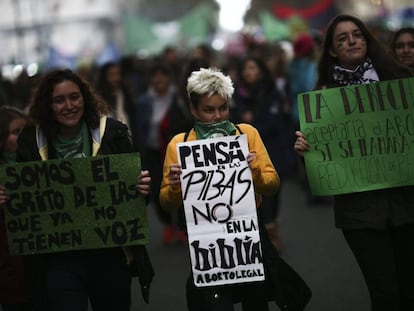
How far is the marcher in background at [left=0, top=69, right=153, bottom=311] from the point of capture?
5031mm

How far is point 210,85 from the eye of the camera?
16.2ft

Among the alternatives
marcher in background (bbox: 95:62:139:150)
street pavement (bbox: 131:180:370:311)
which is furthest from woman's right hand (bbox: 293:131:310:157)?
marcher in background (bbox: 95:62:139:150)

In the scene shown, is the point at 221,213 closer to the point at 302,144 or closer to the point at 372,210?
the point at 302,144

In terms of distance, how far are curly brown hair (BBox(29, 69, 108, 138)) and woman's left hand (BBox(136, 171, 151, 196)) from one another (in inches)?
16.9

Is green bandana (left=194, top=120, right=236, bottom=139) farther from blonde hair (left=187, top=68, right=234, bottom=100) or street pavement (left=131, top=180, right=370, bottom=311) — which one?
street pavement (left=131, top=180, right=370, bottom=311)

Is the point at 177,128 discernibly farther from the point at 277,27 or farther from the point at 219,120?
the point at 277,27

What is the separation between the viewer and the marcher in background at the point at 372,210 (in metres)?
4.98

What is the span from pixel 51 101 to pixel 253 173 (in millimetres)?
1271

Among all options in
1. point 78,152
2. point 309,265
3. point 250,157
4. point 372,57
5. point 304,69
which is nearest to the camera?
point 250,157

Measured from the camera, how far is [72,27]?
9250 centimetres

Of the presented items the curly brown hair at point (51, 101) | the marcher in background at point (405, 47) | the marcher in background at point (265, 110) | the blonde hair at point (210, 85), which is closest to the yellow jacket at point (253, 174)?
the blonde hair at point (210, 85)

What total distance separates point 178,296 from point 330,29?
2.84m

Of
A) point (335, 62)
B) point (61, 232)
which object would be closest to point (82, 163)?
point (61, 232)

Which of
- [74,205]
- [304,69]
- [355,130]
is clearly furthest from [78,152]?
[304,69]
